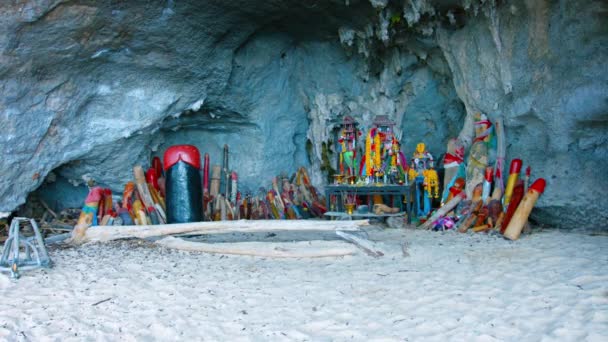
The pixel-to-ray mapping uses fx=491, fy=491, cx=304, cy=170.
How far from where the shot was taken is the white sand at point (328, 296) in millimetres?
3387

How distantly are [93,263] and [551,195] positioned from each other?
19.2 feet

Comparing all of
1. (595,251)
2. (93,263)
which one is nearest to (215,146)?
(93,263)

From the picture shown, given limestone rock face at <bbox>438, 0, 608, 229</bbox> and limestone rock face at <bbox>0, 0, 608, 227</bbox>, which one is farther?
limestone rock face at <bbox>0, 0, 608, 227</bbox>

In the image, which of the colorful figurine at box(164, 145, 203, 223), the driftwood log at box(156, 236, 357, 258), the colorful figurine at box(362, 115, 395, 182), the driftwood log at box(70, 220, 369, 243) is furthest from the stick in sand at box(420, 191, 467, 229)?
the colorful figurine at box(164, 145, 203, 223)

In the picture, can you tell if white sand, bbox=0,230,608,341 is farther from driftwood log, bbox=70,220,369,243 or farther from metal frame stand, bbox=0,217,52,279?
driftwood log, bbox=70,220,369,243

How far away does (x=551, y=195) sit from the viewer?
666 cm

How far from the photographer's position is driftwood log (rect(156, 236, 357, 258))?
5.60 meters

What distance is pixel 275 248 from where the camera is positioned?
5.75 metres

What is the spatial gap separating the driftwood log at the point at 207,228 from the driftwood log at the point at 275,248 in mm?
169

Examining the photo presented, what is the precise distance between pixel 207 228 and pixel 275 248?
1.05 metres

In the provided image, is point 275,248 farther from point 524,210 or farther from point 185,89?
point 185,89

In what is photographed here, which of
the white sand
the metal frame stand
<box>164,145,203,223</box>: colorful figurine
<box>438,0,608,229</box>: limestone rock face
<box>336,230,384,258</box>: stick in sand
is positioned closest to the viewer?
the white sand

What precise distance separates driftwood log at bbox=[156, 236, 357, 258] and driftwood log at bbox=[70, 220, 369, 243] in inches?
6.7

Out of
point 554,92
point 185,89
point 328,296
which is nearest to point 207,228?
point 328,296
